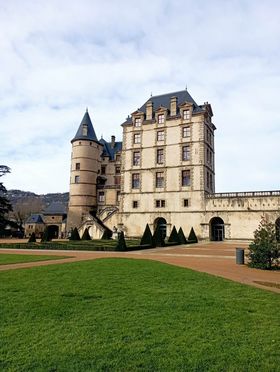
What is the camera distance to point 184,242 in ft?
122

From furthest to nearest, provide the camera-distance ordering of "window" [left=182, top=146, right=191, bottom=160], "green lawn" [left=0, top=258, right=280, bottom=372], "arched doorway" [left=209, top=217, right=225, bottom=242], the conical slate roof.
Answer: the conical slate roof
"window" [left=182, top=146, right=191, bottom=160]
"arched doorway" [left=209, top=217, right=225, bottom=242]
"green lawn" [left=0, top=258, right=280, bottom=372]

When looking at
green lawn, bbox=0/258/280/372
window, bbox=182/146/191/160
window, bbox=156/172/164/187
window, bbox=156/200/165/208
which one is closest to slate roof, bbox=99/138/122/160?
window, bbox=156/172/164/187

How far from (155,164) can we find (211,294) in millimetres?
39516

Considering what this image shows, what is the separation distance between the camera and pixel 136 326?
575 centimetres

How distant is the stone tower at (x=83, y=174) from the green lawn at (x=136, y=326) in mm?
42813

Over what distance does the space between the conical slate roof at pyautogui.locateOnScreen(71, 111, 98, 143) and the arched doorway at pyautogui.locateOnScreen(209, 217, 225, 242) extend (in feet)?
83.7

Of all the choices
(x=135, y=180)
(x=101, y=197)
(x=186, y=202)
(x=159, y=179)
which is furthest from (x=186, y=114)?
(x=101, y=197)

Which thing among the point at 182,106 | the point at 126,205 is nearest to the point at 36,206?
the point at 126,205

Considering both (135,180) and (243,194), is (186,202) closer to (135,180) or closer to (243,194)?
(243,194)

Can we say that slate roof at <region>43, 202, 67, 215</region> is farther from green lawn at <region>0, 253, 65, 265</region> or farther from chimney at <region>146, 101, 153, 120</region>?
green lawn at <region>0, 253, 65, 265</region>

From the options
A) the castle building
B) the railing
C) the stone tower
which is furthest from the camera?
the stone tower

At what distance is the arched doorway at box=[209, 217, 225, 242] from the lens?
43500 mm

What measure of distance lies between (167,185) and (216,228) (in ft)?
30.4

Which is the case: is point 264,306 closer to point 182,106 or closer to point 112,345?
point 112,345
